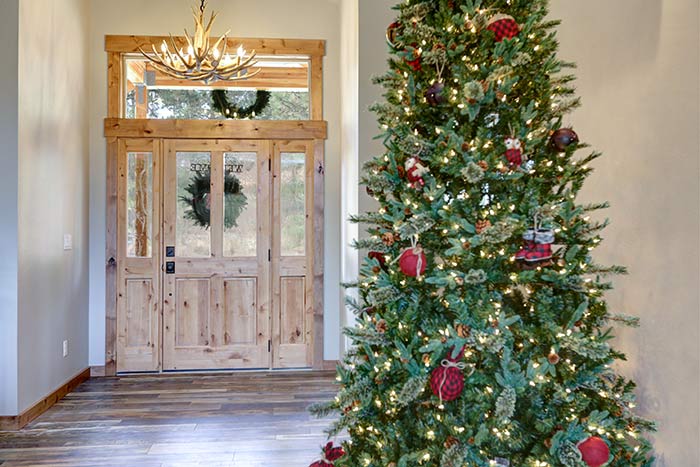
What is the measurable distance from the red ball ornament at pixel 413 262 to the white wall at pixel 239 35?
135 inches

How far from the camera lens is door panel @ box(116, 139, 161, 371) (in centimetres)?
470

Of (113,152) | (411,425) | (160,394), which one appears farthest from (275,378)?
(411,425)

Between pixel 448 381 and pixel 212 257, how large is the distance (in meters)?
3.79

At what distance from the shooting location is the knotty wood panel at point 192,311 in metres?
4.76

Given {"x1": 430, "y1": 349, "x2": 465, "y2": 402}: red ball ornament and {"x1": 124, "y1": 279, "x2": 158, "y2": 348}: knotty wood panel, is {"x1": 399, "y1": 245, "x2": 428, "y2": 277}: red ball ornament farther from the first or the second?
{"x1": 124, "y1": 279, "x2": 158, "y2": 348}: knotty wood panel

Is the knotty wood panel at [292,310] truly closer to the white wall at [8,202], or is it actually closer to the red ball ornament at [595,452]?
the white wall at [8,202]

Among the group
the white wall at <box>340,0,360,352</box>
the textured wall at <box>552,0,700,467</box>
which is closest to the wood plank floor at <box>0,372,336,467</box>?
the white wall at <box>340,0,360,352</box>

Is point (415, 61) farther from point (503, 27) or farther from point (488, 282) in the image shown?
point (488, 282)

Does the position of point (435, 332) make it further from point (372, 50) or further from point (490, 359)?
point (372, 50)

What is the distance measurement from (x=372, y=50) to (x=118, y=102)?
2.85 meters

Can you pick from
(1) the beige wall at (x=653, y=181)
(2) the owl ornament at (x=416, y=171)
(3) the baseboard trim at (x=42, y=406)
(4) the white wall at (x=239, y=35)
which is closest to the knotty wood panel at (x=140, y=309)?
(4) the white wall at (x=239, y=35)

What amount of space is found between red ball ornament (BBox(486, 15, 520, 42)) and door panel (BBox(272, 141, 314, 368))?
355 cm

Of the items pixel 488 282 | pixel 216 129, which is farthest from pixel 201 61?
pixel 488 282

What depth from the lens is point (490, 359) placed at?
4.47ft
